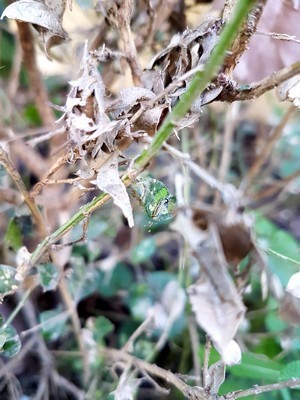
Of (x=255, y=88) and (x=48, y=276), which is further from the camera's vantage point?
(x=48, y=276)

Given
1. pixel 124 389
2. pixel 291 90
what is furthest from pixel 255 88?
pixel 124 389

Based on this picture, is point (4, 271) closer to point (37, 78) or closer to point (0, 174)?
point (0, 174)

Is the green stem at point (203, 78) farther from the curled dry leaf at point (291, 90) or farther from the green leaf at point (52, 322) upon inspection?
the green leaf at point (52, 322)

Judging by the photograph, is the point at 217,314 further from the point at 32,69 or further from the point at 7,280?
the point at 32,69

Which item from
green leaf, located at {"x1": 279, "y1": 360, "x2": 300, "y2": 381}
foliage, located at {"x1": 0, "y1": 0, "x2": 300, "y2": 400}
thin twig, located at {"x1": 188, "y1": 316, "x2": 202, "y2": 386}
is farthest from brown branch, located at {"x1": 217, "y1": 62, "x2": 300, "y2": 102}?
thin twig, located at {"x1": 188, "y1": 316, "x2": 202, "y2": 386}

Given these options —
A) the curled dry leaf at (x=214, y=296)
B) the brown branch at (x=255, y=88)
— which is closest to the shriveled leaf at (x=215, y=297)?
the curled dry leaf at (x=214, y=296)

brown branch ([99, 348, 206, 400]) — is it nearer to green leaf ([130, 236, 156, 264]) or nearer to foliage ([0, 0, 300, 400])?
foliage ([0, 0, 300, 400])

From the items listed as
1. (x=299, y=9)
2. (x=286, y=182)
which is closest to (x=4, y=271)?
(x=299, y=9)
